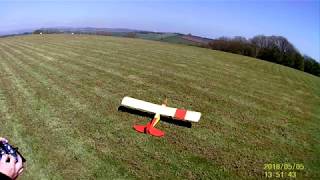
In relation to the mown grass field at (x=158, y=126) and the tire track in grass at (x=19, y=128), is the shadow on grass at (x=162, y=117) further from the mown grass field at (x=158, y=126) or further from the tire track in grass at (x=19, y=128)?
the tire track in grass at (x=19, y=128)

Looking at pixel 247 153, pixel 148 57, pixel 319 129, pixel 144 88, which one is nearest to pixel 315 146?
pixel 319 129

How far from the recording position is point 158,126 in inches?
596

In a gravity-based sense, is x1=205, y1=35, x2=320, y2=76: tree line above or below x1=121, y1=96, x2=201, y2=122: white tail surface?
below

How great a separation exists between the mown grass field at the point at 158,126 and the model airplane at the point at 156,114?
41cm

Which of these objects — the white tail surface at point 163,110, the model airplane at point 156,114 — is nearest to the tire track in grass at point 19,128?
the model airplane at point 156,114

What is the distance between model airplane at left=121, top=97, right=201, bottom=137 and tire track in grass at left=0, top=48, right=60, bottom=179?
14.6ft

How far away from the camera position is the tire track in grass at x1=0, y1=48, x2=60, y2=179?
11000 mm

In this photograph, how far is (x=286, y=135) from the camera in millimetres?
15188

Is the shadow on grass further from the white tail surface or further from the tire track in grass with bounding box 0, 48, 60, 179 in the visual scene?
the tire track in grass with bounding box 0, 48, 60, 179

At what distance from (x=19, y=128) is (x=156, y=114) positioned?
6.21 m

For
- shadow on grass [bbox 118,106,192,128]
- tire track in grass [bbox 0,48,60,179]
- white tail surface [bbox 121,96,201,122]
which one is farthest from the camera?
shadow on grass [bbox 118,106,192,128]

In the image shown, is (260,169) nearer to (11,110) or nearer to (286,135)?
(286,135)

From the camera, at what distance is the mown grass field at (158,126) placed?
11602 millimetres

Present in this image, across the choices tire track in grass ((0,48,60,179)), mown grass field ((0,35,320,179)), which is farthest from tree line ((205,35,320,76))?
tire track in grass ((0,48,60,179))
